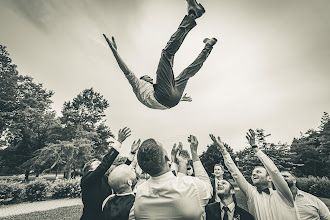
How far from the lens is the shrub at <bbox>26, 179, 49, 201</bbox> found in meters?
12.3

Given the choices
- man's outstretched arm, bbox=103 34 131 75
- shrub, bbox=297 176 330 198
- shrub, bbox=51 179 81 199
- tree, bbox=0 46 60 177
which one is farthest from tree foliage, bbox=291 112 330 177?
tree, bbox=0 46 60 177

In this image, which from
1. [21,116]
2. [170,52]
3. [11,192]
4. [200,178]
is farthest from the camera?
[21,116]

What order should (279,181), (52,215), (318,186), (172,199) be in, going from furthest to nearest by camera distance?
(318,186) → (52,215) → (279,181) → (172,199)

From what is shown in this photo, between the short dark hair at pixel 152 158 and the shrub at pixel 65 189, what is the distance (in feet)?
48.5

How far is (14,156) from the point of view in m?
25.5

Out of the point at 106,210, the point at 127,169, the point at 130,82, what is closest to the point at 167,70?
the point at 130,82

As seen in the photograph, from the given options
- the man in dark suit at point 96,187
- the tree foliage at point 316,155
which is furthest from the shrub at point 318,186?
the man in dark suit at point 96,187

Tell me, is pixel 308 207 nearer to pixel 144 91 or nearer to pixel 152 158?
pixel 152 158

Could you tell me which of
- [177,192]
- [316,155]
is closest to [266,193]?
[177,192]

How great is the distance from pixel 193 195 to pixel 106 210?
4.07ft

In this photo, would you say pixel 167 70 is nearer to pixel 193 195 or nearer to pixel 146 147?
pixel 146 147

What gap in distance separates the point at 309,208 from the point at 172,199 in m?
2.46

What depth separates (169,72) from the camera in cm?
295

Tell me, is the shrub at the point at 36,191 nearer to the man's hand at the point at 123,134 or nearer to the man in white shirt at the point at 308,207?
the man's hand at the point at 123,134
